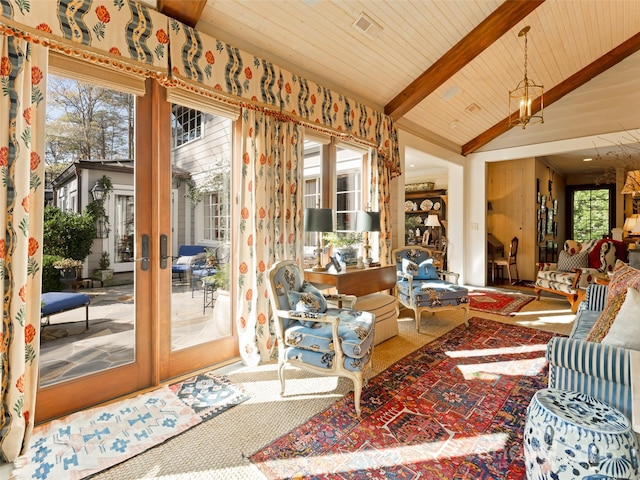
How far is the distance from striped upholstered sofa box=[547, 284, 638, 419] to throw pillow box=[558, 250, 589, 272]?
13.2 ft

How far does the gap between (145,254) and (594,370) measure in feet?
9.52

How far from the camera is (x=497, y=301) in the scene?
5352mm

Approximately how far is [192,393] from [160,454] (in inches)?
24.8

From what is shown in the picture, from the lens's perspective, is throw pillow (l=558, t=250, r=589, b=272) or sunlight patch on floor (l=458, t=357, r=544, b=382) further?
throw pillow (l=558, t=250, r=589, b=272)

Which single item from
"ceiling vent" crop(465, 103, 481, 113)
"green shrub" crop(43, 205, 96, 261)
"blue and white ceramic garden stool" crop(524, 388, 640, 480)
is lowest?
"blue and white ceramic garden stool" crop(524, 388, 640, 480)

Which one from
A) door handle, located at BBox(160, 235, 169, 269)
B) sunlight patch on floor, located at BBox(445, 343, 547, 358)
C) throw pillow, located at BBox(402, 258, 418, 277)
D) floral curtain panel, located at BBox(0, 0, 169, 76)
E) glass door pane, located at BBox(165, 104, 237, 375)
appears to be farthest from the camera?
throw pillow, located at BBox(402, 258, 418, 277)

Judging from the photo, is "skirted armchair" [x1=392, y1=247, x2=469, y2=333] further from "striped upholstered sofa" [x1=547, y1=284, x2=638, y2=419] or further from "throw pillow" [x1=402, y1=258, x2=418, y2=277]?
"striped upholstered sofa" [x1=547, y1=284, x2=638, y2=419]

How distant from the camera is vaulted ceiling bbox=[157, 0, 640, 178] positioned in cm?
290

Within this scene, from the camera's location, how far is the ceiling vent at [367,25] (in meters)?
3.04

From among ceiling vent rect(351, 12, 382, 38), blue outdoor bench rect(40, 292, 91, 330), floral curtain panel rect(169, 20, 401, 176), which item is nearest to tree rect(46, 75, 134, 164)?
floral curtain panel rect(169, 20, 401, 176)

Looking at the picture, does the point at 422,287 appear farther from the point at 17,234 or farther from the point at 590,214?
the point at 590,214

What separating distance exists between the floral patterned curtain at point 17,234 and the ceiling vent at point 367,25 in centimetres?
247

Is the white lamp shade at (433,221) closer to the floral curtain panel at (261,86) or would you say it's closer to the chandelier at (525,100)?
the chandelier at (525,100)

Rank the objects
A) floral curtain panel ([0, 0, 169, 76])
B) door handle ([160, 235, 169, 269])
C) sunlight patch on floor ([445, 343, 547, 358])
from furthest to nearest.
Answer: sunlight patch on floor ([445, 343, 547, 358]), door handle ([160, 235, 169, 269]), floral curtain panel ([0, 0, 169, 76])
